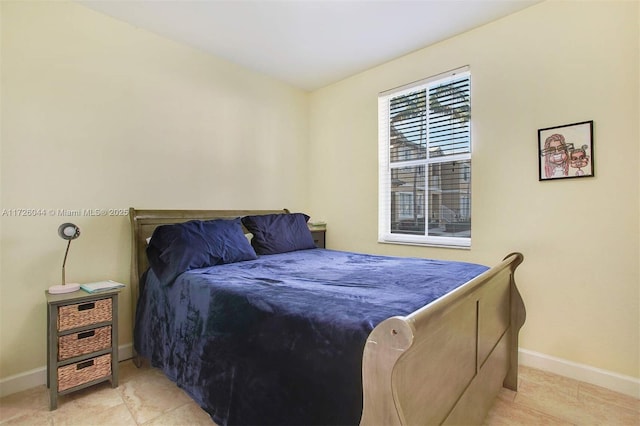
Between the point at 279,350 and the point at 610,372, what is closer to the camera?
the point at 279,350

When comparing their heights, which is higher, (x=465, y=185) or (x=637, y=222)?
(x=465, y=185)

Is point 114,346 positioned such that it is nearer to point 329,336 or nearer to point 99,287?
point 99,287

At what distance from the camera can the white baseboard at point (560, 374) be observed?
1.93m

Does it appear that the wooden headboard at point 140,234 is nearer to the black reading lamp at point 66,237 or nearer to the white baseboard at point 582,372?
the black reading lamp at point 66,237

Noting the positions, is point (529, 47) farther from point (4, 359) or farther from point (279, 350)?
point (4, 359)

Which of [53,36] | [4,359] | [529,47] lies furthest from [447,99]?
[4,359]

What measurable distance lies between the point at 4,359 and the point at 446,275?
2.73m

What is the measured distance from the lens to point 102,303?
2002mm

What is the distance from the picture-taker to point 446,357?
112cm

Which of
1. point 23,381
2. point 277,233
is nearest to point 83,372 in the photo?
point 23,381

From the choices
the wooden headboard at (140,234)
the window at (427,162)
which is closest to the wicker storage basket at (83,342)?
the wooden headboard at (140,234)

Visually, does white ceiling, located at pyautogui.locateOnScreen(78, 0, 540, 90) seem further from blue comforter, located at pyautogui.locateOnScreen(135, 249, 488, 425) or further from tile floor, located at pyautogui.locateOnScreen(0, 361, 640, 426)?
tile floor, located at pyautogui.locateOnScreen(0, 361, 640, 426)

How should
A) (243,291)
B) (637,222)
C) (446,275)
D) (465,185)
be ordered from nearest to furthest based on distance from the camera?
(243,291) → (446,275) → (637,222) → (465,185)

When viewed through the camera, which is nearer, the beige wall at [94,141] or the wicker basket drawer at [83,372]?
the wicker basket drawer at [83,372]
